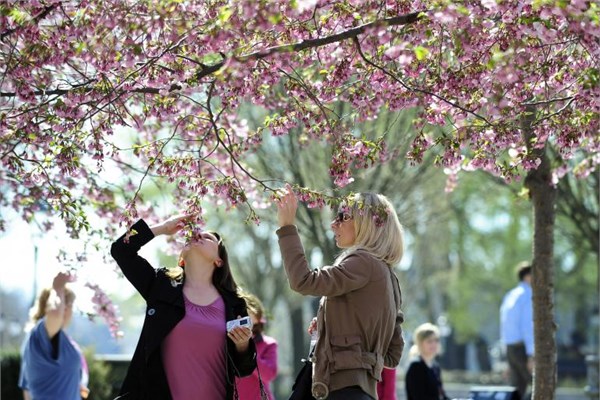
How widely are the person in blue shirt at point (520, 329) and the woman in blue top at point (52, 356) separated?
5.62 metres

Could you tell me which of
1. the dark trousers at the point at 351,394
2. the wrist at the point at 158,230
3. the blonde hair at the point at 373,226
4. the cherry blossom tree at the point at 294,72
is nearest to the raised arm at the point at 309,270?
the blonde hair at the point at 373,226

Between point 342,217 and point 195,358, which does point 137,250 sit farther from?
point 342,217

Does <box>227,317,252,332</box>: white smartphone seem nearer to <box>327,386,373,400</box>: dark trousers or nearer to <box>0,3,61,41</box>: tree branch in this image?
<box>327,386,373,400</box>: dark trousers

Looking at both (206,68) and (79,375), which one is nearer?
(206,68)

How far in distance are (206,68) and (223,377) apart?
1.79 meters

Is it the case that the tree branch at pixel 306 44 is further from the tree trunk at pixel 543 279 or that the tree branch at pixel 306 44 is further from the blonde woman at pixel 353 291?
the tree trunk at pixel 543 279

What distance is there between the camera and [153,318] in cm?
626

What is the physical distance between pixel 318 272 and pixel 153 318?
1.14 metres

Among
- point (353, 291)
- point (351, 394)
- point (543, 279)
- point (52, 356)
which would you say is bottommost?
point (351, 394)

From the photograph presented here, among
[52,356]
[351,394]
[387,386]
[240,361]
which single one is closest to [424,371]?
[387,386]

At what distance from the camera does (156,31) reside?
617 cm

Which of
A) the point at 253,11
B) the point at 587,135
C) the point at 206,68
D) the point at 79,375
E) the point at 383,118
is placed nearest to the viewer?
the point at 253,11

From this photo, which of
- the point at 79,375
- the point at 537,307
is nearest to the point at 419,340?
the point at 537,307

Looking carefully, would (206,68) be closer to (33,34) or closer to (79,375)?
(33,34)
